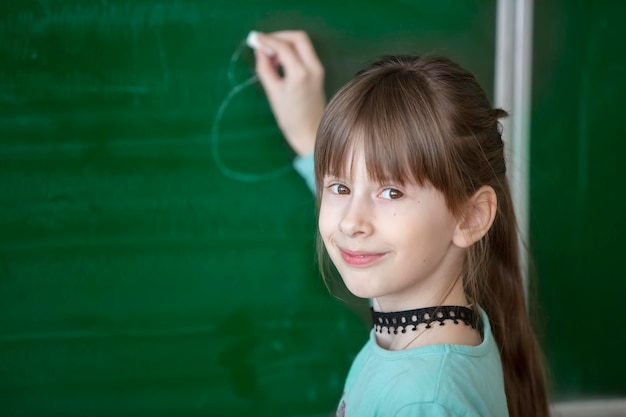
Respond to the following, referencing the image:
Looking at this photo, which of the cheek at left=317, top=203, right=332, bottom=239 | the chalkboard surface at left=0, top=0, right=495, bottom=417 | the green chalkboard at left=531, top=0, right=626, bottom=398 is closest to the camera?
the cheek at left=317, top=203, right=332, bottom=239

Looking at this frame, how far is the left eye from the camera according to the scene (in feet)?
3.69

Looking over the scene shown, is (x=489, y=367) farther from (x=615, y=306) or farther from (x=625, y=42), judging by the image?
(x=625, y=42)

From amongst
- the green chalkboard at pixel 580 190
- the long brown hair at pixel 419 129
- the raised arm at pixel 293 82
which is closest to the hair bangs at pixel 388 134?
the long brown hair at pixel 419 129

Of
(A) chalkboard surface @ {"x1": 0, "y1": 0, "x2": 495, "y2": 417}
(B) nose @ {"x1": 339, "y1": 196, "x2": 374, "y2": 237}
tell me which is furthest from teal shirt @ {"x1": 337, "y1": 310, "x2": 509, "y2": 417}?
(A) chalkboard surface @ {"x1": 0, "y1": 0, "x2": 495, "y2": 417}

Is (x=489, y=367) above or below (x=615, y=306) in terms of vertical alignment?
above

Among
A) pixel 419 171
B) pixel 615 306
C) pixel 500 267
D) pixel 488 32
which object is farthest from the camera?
pixel 615 306

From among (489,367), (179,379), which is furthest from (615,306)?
(179,379)

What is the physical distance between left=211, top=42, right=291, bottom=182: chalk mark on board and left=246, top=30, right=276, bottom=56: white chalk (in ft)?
0.05

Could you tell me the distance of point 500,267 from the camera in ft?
4.62

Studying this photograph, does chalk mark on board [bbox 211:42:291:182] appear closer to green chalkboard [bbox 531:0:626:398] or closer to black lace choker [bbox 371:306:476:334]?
black lace choker [bbox 371:306:476:334]

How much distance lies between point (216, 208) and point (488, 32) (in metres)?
0.70

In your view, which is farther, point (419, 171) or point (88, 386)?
A: point (88, 386)

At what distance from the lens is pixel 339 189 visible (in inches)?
46.5

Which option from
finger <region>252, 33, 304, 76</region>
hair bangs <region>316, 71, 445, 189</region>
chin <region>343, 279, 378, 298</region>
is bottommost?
chin <region>343, 279, 378, 298</region>
